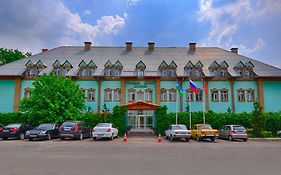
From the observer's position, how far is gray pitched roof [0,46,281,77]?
40594 mm

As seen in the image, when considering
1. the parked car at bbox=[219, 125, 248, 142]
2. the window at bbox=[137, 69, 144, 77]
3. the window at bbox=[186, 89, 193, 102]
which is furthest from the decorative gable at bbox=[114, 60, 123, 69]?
the parked car at bbox=[219, 125, 248, 142]

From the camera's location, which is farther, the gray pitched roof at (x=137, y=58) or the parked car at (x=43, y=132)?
the gray pitched roof at (x=137, y=58)

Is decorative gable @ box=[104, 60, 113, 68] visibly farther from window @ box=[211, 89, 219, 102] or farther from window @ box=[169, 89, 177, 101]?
window @ box=[211, 89, 219, 102]

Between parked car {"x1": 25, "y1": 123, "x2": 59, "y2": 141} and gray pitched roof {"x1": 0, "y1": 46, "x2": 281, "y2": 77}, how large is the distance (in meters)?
15.3

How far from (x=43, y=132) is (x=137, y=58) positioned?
74.4 feet

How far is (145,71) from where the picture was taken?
4056cm

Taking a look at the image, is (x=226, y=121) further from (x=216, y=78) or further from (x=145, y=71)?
(x=145, y=71)

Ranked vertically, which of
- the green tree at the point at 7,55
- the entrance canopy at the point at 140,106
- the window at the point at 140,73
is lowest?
the entrance canopy at the point at 140,106

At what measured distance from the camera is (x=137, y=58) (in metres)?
43.7

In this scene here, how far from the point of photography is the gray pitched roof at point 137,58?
4059 centimetres

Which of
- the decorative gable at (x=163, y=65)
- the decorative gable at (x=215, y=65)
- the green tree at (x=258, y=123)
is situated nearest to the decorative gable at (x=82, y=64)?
the decorative gable at (x=163, y=65)

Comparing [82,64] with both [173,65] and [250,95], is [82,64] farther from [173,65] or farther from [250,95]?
[250,95]

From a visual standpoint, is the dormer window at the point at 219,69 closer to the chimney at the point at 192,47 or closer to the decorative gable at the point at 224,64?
the decorative gable at the point at 224,64

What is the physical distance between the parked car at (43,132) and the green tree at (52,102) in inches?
194
